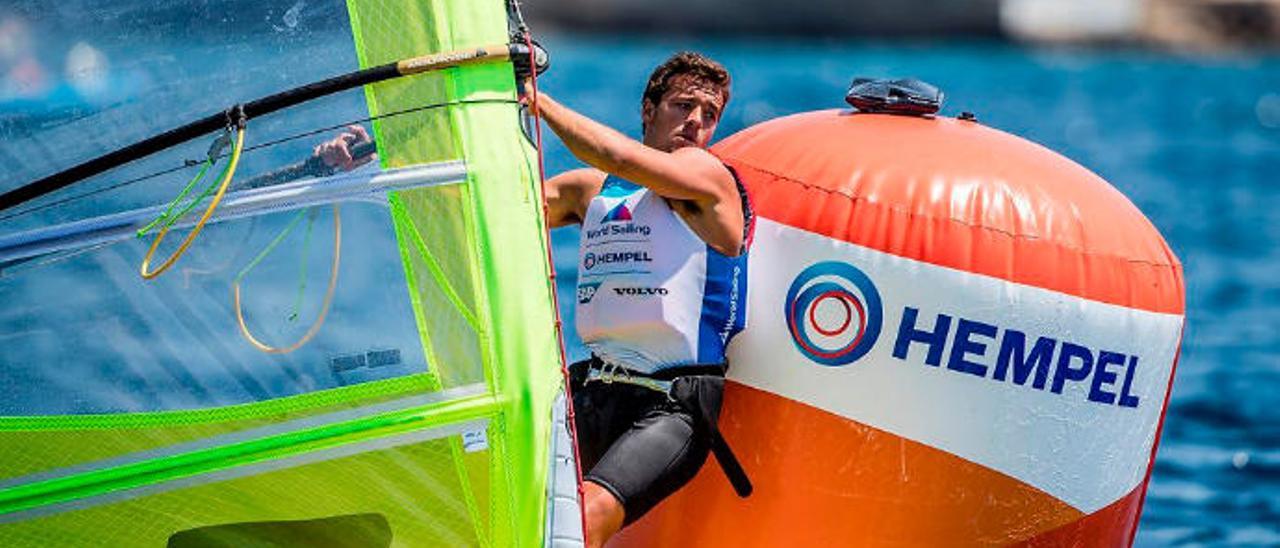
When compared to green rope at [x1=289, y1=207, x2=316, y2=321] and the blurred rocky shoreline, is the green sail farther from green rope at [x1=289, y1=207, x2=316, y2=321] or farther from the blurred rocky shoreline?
the blurred rocky shoreline

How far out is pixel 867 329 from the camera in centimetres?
471

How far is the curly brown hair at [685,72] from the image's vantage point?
473 centimetres

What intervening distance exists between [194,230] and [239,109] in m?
0.27

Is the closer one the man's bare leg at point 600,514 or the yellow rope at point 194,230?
the yellow rope at point 194,230

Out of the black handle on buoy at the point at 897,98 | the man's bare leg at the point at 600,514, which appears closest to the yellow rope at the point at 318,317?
the man's bare leg at the point at 600,514

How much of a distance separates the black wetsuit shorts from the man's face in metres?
0.59

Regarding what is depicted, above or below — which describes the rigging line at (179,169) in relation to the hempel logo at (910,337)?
above

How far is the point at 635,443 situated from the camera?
4629 mm

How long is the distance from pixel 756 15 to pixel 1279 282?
1252 inches

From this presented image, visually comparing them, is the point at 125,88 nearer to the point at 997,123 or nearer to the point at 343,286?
the point at 343,286

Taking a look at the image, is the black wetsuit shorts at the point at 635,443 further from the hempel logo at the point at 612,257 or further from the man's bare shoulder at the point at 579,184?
the man's bare shoulder at the point at 579,184

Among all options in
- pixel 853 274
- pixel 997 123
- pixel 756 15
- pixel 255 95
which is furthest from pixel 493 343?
pixel 756 15

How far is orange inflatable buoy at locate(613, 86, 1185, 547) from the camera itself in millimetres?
4707

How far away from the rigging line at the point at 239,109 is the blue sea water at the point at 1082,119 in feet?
0.18
